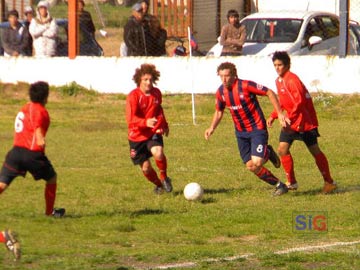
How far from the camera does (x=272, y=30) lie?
23797mm

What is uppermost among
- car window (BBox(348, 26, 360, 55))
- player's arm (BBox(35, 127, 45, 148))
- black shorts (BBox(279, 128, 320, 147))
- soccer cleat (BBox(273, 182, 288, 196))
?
car window (BBox(348, 26, 360, 55))

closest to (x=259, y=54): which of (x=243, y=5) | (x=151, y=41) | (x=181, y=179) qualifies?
(x=151, y=41)

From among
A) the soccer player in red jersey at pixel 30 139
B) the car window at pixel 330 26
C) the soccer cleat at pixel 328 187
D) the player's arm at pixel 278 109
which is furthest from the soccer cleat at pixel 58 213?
the car window at pixel 330 26

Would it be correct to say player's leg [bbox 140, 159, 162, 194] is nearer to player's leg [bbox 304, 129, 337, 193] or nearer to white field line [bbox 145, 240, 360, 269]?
player's leg [bbox 304, 129, 337, 193]

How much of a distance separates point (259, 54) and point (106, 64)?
3.44m

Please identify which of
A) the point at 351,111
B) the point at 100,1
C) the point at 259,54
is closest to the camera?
the point at 351,111

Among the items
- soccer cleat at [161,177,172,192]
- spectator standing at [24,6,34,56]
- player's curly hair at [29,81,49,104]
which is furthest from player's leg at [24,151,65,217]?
spectator standing at [24,6,34,56]

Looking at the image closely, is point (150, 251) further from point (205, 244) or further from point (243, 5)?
point (243, 5)

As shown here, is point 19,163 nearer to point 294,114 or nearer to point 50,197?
point 50,197

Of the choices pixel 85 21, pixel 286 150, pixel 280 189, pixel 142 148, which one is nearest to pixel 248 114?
pixel 286 150

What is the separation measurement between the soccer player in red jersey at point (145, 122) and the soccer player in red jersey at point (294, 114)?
4.64 ft

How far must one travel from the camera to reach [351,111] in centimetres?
2164

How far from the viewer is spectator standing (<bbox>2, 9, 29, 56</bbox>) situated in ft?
81.1

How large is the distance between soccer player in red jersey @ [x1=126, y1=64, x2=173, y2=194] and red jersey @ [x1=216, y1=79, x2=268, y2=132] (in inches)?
34.0
